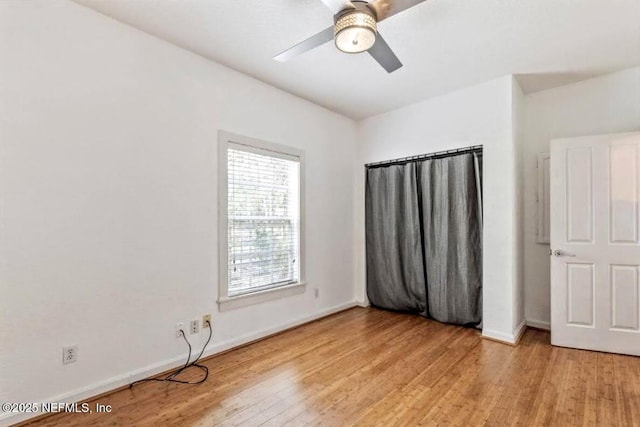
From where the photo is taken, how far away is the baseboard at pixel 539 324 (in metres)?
Result: 3.48

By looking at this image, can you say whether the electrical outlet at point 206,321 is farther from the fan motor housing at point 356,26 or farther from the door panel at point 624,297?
the door panel at point 624,297

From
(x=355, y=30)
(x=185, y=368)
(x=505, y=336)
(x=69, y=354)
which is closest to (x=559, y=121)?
(x=505, y=336)

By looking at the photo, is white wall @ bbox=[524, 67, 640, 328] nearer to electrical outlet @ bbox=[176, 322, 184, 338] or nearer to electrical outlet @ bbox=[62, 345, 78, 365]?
electrical outlet @ bbox=[176, 322, 184, 338]

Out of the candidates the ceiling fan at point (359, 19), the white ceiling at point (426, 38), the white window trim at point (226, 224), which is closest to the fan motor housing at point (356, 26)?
the ceiling fan at point (359, 19)

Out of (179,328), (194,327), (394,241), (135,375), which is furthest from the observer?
(394,241)

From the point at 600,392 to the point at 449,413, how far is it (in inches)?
45.8

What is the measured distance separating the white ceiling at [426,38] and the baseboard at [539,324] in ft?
8.42

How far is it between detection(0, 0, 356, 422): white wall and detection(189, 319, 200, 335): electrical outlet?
0.05 metres

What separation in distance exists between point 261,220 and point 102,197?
1439 millimetres

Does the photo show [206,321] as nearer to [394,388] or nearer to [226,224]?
[226,224]

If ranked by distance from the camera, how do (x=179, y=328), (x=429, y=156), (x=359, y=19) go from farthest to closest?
(x=429, y=156) → (x=179, y=328) → (x=359, y=19)

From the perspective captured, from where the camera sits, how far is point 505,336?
315cm

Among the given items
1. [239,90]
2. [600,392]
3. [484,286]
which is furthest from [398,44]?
[600,392]

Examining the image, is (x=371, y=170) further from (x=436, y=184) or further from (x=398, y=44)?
(x=398, y=44)
